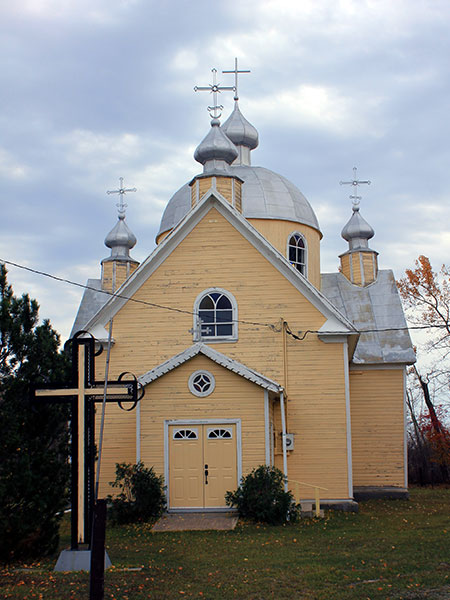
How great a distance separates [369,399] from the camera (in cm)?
2322

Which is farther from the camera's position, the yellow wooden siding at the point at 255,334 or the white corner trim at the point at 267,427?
the yellow wooden siding at the point at 255,334

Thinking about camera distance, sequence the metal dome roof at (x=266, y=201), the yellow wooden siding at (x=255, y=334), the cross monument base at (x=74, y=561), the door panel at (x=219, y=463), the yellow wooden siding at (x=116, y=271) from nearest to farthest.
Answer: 1. the cross monument base at (x=74, y=561)
2. the door panel at (x=219, y=463)
3. the yellow wooden siding at (x=255, y=334)
4. the metal dome roof at (x=266, y=201)
5. the yellow wooden siding at (x=116, y=271)

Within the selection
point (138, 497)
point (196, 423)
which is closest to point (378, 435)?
point (196, 423)

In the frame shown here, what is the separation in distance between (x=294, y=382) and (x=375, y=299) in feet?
29.3

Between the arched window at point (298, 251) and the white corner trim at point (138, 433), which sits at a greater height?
the arched window at point (298, 251)

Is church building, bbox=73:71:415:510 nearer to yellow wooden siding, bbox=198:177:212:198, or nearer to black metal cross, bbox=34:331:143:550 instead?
yellow wooden siding, bbox=198:177:212:198

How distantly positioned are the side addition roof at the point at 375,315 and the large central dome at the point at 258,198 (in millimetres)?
2595

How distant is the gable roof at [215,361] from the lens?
1705cm

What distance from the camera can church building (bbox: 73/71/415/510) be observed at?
17.2 m

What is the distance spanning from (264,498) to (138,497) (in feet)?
9.60

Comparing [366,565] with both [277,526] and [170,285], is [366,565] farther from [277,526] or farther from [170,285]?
[170,285]

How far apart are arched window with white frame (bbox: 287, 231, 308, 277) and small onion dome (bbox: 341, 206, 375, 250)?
311 cm

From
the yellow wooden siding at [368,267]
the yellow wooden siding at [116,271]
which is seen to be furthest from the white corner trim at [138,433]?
the yellow wooden siding at [368,267]

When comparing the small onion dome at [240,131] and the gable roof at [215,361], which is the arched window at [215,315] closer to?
the gable roof at [215,361]
